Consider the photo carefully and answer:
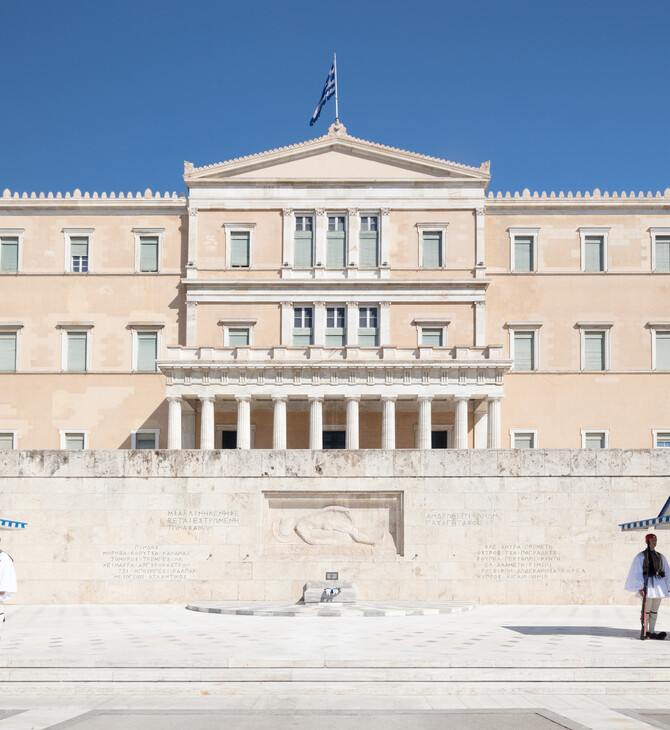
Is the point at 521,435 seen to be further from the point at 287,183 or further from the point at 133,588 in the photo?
the point at 133,588

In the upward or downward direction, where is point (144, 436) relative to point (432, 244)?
downward

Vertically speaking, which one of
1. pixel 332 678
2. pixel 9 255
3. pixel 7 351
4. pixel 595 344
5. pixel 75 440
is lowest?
pixel 332 678

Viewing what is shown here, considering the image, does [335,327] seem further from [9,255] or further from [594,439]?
[9,255]

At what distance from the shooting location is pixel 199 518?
24.5 meters

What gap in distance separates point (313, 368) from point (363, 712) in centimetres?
3277

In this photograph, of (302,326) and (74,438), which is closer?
(74,438)

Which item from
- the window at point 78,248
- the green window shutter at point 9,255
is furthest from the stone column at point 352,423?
the green window shutter at point 9,255

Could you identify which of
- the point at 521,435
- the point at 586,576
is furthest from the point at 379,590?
the point at 521,435

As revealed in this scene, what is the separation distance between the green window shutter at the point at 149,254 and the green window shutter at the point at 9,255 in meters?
6.20

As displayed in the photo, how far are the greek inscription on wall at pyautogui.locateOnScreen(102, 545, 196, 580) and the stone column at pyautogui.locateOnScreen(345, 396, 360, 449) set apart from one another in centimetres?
2030

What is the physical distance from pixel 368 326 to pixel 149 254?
1147 cm

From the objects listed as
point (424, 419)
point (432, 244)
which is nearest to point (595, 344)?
point (432, 244)

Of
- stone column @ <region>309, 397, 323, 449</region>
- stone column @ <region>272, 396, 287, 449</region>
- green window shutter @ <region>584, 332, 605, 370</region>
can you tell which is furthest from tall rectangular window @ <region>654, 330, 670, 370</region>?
stone column @ <region>272, 396, 287, 449</region>

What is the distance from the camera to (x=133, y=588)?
24.1 meters
